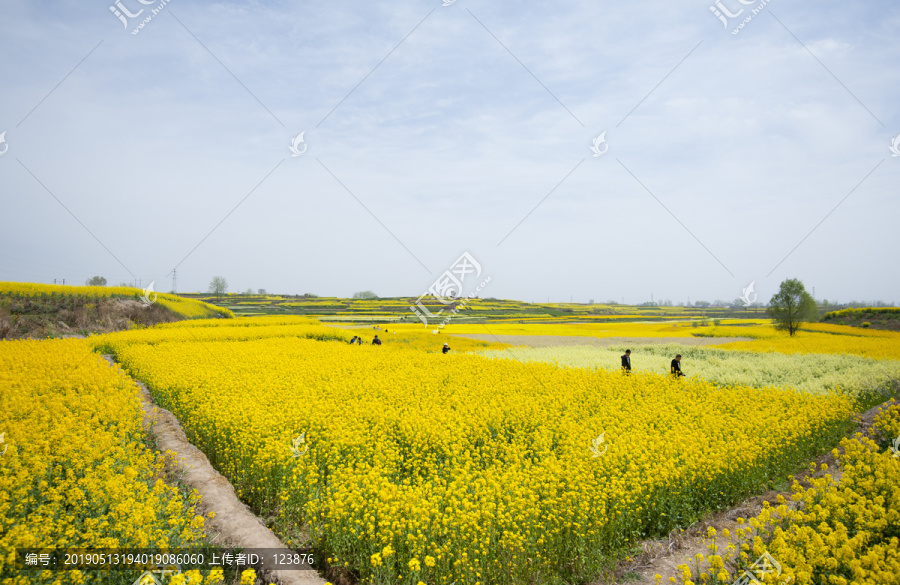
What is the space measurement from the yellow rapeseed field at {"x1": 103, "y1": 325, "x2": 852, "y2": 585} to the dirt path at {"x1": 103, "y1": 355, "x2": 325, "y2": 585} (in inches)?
14.5

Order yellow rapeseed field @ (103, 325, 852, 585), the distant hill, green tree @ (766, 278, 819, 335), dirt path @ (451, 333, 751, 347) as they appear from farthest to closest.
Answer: green tree @ (766, 278, 819, 335) < dirt path @ (451, 333, 751, 347) < the distant hill < yellow rapeseed field @ (103, 325, 852, 585)

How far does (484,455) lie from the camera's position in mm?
7352

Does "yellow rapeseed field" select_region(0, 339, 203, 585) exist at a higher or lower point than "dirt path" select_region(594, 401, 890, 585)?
higher

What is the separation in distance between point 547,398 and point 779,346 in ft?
73.0

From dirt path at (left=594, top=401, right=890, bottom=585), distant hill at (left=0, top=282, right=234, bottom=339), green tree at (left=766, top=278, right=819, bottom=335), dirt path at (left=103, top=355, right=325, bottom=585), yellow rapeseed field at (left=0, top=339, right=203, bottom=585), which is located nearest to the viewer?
yellow rapeseed field at (left=0, top=339, right=203, bottom=585)

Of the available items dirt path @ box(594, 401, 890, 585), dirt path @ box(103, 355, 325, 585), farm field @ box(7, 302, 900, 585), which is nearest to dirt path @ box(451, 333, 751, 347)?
farm field @ box(7, 302, 900, 585)

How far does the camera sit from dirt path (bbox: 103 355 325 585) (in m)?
4.50

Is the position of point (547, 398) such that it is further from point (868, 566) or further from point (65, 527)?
point (65, 527)

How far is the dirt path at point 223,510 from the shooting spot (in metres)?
4.50

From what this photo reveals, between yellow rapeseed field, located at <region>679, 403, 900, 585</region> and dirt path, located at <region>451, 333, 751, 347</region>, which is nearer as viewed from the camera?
yellow rapeseed field, located at <region>679, 403, 900, 585</region>

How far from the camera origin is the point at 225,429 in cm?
820

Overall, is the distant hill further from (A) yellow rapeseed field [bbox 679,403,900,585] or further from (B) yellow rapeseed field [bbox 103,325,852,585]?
(A) yellow rapeseed field [bbox 679,403,900,585]

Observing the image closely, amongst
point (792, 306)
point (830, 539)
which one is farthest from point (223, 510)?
point (792, 306)

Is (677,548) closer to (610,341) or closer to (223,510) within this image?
(223,510)
